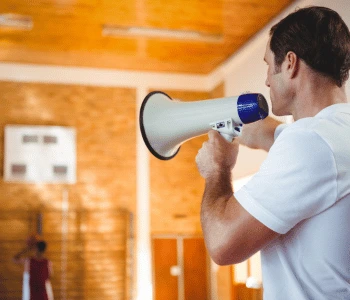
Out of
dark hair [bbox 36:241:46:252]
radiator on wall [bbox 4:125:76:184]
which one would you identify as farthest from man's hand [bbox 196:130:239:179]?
radiator on wall [bbox 4:125:76:184]

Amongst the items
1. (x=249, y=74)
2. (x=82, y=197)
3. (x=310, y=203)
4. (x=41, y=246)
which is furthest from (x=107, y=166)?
(x=310, y=203)

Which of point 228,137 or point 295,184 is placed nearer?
point 295,184

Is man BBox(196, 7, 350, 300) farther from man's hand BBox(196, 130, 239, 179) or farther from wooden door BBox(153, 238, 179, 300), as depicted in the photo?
wooden door BBox(153, 238, 179, 300)

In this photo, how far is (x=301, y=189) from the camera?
1043 millimetres

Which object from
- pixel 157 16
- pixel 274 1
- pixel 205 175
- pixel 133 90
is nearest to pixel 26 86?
pixel 133 90

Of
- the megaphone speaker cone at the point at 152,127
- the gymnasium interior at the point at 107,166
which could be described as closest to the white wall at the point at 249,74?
the gymnasium interior at the point at 107,166

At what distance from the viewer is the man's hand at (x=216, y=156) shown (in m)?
1.31

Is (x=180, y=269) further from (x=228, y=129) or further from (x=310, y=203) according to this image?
(x=310, y=203)

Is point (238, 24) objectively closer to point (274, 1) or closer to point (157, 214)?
point (274, 1)

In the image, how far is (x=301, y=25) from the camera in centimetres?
119

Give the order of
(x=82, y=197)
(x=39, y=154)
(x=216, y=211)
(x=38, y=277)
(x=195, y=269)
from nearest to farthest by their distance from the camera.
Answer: (x=216, y=211), (x=38, y=277), (x=39, y=154), (x=82, y=197), (x=195, y=269)

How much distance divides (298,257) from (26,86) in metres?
7.03

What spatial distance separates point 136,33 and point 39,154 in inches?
95.6

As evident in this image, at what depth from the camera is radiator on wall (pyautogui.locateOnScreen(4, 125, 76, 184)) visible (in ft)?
24.1
